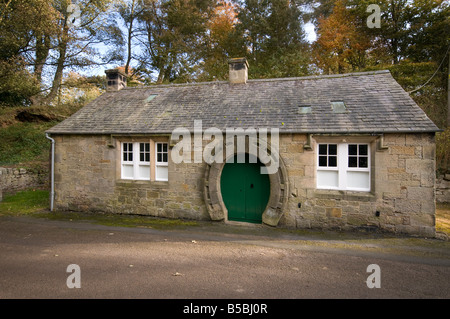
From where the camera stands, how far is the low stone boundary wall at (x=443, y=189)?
39.0ft

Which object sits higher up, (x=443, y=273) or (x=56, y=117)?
(x=56, y=117)

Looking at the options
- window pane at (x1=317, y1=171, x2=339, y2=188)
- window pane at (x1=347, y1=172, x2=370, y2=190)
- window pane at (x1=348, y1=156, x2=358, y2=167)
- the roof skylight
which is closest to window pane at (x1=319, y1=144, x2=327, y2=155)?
window pane at (x1=317, y1=171, x2=339, y2=188)

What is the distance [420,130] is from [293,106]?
3834 millimetres

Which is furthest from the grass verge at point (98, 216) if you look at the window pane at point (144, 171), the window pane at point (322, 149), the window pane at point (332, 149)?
the window pane at point (322, 149)

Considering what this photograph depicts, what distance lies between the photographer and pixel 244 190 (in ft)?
29.4

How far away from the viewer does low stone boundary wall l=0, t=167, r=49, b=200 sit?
12.9 meters

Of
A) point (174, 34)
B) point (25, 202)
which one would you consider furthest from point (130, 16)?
point (25, 202)

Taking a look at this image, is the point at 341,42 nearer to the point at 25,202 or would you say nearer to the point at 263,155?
the point at 263,155

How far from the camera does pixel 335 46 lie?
62.1ft

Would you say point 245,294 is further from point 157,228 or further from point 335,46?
point 335,46

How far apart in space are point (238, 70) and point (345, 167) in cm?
645

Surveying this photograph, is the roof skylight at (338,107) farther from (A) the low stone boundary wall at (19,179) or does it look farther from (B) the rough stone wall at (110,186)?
(A) the low stone boundary wall at (19,179)

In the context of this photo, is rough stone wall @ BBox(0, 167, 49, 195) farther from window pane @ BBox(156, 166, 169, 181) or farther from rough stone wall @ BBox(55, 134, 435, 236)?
window pane @ BBox(156, 166, 169, 181)
